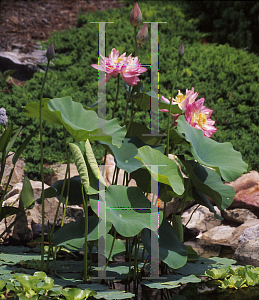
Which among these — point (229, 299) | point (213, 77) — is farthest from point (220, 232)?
point (213, 77)

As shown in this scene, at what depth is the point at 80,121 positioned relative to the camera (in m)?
1.80

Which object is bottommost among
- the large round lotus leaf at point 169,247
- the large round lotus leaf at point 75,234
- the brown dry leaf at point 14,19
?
the large round lotus leaf at point 169,247

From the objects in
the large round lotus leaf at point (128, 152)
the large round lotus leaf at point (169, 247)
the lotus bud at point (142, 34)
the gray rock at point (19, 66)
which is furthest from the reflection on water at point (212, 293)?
the gray rock at point (19, 66)

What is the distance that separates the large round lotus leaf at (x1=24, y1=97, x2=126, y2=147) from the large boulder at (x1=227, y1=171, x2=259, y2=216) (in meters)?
2.10

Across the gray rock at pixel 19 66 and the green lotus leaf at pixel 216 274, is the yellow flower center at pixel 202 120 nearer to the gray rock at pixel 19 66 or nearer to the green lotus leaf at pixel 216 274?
the green lotus leaf at pixel 216 274

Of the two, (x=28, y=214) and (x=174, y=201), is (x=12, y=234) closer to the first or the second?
(x=28, y=214)

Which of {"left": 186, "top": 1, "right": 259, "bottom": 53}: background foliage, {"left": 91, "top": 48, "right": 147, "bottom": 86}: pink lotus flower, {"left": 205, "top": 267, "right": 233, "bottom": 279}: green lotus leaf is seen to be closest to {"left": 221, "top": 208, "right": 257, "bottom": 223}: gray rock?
{"left": 205, "top": 267, "right": 233, "bottom": 279}: green lotus leaf

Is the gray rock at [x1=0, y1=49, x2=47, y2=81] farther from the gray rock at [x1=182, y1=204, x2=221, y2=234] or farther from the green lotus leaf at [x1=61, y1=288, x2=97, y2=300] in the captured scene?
the green lotus leaf at [x1=61, y1=288, x2=97, y2=300]

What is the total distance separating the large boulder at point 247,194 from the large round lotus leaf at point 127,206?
78.8 inches

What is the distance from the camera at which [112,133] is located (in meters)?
1.74

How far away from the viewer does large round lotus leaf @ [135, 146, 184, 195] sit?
162 cm

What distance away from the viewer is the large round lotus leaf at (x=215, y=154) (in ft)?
5.63

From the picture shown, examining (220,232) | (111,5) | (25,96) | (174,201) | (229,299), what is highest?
(111,5)

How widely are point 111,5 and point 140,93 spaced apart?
21.9 ft
